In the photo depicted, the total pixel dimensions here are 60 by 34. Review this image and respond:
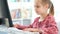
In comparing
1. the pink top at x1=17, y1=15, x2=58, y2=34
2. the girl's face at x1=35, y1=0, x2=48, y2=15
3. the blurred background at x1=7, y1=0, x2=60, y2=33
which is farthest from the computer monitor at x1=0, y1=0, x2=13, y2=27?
the girl's face at x1=35, y1=0, x2=48, y2=15

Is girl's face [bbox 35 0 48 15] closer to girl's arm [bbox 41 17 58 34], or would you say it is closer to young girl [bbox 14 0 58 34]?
young girl [bbox 14 0 58 34]

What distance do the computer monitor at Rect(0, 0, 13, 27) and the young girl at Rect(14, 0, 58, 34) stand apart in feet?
0.28

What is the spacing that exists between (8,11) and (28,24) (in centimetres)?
23

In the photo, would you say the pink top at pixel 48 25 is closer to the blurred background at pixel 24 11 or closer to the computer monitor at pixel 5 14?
the blurred background at pixel 24 11

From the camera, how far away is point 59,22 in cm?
102

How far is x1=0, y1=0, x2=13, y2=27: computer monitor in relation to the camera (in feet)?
3.35

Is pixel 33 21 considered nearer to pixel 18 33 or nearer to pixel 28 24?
pixel 28 24

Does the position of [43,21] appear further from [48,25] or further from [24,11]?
[24,11]

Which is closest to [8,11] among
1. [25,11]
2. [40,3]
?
[25,11]

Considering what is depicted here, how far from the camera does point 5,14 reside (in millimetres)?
1032

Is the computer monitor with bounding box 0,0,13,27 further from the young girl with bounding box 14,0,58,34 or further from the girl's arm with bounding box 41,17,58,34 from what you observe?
the girl's arm with bounding box 41,17,58,34

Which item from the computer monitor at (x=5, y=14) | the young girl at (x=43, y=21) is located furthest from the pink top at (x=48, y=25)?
the computer monitor at (x=5, y=14)

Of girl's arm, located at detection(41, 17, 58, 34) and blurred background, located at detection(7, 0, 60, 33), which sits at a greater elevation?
blurred background, located at detection(7, 0, 60, 33)

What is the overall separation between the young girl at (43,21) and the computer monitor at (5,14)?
0.28 ft
